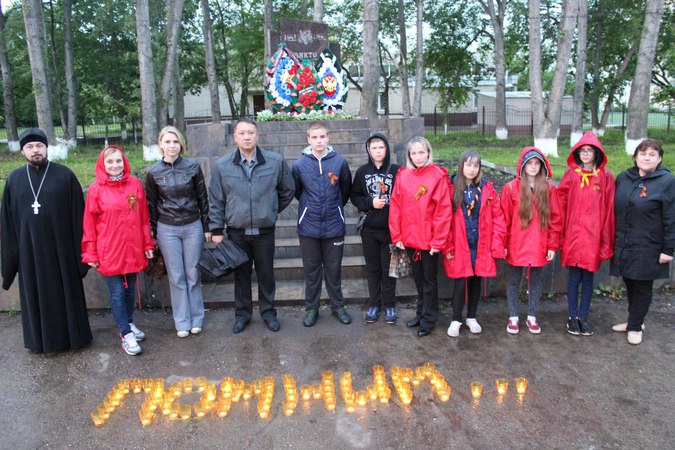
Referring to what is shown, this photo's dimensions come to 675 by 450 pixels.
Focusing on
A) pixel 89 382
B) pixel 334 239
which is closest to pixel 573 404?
pixel 334 239

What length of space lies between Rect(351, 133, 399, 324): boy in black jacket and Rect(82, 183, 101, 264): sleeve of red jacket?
7.04ft

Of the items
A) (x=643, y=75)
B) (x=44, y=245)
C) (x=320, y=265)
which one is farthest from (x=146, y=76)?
(x=643, y=75)

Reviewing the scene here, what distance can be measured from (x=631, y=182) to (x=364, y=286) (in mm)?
2695

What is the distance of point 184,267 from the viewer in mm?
4766

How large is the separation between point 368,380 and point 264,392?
767mm

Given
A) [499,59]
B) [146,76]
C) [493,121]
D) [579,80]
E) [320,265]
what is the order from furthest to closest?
[493,121] → [499,59] → [579,80] → [146,76] → [320,265]

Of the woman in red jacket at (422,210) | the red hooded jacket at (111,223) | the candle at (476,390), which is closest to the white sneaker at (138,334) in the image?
the red hooded jacket at (111,223)

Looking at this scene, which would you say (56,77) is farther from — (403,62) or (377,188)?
(377,188)

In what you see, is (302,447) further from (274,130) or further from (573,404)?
(274,130)

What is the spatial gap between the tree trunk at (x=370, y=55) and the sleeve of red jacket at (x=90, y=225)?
9.73 meters

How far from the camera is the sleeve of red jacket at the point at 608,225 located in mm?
4527

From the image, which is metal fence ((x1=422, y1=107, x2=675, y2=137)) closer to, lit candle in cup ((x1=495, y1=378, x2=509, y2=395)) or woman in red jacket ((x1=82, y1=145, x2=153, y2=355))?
woman in red jacket ((x1=82, y1=145, x2=153, y2=355))

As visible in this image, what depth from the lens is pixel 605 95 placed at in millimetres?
22859

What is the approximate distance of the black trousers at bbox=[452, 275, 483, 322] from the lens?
4734mm
